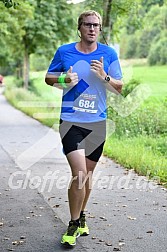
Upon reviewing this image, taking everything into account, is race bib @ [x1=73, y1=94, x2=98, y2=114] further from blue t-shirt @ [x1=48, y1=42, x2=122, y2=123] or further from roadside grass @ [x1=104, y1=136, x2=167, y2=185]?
roadside grass @ [x1=104, y1=136, x2=167, y2=185]

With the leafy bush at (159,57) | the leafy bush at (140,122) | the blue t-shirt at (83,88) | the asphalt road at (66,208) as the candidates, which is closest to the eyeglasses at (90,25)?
the blue t-shirt at (83,88)

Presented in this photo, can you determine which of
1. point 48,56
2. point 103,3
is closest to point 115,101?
point 103,3

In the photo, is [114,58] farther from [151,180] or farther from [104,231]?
[151,180]

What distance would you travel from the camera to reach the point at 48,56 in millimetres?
36688

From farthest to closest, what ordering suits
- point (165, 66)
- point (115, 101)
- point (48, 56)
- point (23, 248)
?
point (165, 66) < point (48, 56) < point (115, 101) < point (23, 248)

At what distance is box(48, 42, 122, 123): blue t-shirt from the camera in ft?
18.3

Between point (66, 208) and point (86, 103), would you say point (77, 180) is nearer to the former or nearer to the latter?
point (86, 103)

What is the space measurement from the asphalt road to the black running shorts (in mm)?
908

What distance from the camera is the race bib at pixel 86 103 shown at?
18.2ft

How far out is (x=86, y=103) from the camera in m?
5.56

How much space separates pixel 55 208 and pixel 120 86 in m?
2.25

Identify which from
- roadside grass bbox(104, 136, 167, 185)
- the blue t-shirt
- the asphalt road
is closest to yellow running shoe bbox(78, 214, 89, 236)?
the asphalt road

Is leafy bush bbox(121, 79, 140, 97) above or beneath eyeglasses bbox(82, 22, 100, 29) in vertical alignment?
beneath

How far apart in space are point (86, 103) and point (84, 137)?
1.16 ft
